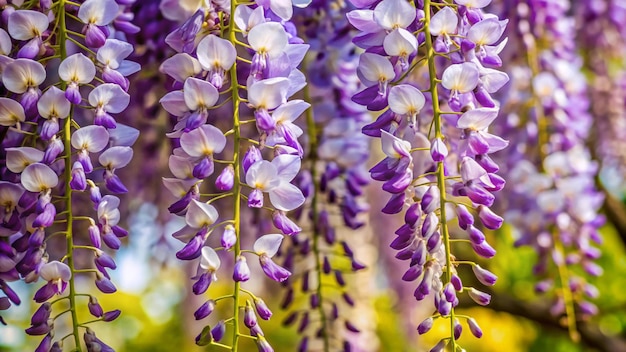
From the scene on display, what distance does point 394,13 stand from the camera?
772mm

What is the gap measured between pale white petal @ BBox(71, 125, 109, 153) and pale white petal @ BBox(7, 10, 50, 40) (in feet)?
0.41

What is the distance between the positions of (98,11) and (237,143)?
0.23 metres

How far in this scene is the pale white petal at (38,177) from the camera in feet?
2.48

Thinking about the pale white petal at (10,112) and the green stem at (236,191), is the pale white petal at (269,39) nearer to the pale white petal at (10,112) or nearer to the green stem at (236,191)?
the green stem at (236,191)

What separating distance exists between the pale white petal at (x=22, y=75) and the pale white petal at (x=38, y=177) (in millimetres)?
94

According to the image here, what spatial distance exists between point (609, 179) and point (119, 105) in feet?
5.72

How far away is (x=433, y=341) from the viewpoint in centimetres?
340

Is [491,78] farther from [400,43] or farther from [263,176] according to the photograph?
[263,176]

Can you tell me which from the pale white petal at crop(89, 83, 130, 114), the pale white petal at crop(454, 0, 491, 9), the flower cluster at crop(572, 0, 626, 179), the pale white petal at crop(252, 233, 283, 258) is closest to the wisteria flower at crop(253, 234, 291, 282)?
the pale white petal at crop(252, 233, 283, 258)

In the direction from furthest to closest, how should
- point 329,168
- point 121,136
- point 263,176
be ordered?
point 329,168, point 121,136, point 263,176

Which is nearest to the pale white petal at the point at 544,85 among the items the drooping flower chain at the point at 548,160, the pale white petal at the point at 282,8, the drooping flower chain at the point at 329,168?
the drooping flower chain at the point at 548,160

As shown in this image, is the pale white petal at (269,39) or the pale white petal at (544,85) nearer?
the pale white petal at (269,39)

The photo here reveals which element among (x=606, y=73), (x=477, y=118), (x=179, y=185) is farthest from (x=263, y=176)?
(x=606, y=73)

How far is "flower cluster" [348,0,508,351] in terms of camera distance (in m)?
0.75
